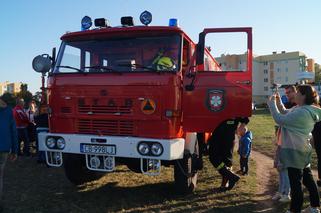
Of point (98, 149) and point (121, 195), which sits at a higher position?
point (98, 149)

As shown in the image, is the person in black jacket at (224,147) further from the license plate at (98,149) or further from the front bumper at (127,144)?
the license plate at (98,149)

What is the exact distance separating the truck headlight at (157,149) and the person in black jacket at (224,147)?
1.17 m

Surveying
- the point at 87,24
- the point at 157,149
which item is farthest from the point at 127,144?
the point at 87,24

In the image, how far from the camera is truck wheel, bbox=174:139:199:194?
609 cm

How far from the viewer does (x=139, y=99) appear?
5.74 metres

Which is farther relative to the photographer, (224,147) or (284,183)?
(224,147)

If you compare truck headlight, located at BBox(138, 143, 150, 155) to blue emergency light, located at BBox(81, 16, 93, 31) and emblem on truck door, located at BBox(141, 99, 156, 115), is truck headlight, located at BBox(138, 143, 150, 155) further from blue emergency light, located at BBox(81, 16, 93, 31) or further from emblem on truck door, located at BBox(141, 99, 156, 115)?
blue emergency light, located at BBox(81, 16, 93, 31)

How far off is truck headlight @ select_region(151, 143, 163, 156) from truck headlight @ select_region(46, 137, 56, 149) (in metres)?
1.70

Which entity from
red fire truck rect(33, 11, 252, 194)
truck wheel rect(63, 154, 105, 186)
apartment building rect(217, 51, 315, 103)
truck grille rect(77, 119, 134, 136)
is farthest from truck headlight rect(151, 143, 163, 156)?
apartment building rect(217, 51, 315, 103)

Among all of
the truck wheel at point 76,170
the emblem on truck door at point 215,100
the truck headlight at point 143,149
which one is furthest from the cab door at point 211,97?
the truck wheel at point 76,170

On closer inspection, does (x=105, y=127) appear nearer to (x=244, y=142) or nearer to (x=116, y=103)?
(x=116, y=103)

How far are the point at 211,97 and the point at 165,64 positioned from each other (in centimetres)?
89

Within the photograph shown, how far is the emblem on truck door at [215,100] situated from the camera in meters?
5.91

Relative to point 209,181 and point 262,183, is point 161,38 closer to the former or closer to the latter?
point 209,181
